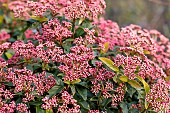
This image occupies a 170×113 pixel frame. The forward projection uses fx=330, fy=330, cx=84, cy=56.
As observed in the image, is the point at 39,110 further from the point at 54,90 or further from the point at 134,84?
the point at 134,84

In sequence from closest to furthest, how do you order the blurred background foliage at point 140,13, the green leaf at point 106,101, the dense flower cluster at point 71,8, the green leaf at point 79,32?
the green leaf at point 106,101
the dense flower cluster at point 71,8
the green leaf at point 79,32
the blurred background foliage at point 140,13

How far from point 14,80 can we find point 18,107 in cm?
17

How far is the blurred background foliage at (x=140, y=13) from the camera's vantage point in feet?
25.7

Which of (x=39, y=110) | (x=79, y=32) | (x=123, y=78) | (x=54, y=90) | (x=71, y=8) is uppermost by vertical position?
(x=71, y=8)

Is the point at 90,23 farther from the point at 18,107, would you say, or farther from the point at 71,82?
the point at 18,107

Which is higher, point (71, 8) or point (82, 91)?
point (71, 8)

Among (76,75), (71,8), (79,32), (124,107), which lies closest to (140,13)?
(79,32)

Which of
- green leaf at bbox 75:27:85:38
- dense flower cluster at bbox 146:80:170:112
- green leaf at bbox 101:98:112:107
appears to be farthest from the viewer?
green leaf at bbox 75:27:85:38

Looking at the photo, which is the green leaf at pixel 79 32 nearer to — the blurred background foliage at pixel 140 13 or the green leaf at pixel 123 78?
the green leaf at pixel 123 78

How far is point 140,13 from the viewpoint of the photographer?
8.14 metres

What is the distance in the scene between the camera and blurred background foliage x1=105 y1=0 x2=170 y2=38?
785 cm

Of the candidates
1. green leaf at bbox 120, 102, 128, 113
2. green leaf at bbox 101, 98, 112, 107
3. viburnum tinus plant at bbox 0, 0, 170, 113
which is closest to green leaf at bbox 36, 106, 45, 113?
viburnum tinus plant at bbox 0, 0, 170, 113

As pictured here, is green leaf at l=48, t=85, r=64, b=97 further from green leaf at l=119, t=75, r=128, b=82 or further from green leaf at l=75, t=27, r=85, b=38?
green leaf at l=75, t=27, r=85, b=38

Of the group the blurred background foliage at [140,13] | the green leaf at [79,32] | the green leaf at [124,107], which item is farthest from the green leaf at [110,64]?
the blurred background foliage at [140,13]
